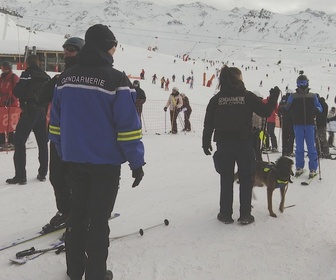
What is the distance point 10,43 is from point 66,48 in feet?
116

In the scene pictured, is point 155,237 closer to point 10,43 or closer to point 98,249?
point 98,249

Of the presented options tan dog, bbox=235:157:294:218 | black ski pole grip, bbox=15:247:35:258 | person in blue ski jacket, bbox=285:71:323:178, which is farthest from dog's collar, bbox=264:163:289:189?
black ski pole grip, bbox=15:247:35:258

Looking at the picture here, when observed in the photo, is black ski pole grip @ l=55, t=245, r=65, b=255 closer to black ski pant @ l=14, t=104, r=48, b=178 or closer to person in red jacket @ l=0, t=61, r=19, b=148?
black ski pant @ l=14, t=104, r=48, b=178

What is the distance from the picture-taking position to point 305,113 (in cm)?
634

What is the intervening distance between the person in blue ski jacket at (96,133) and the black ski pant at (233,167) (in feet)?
5.69

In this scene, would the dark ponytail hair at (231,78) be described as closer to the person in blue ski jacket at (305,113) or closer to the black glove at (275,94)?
the black glove at (275,94)

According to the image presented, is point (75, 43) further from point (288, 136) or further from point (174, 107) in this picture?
point (174, 107)

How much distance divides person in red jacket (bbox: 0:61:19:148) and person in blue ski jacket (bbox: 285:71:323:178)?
5050 mm

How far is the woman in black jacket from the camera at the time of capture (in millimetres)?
4059

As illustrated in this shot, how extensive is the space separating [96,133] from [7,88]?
5.98m

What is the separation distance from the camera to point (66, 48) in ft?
11.4

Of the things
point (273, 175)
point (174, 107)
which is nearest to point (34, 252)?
point (273, 175)

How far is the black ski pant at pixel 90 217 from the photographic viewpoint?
8.87 feet

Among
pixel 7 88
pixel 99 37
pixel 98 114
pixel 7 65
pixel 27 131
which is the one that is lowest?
pixel 27 131
